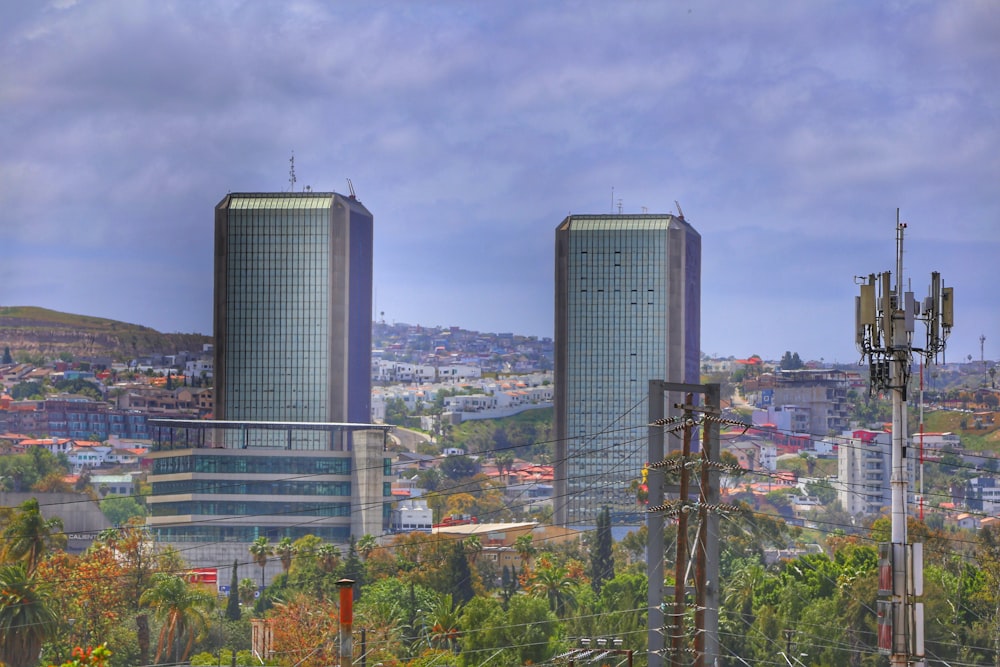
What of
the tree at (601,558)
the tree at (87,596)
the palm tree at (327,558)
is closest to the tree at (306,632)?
the tree at (87,596)

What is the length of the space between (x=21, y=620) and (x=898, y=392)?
7309 centimetres

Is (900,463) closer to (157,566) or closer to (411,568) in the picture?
(411,568)

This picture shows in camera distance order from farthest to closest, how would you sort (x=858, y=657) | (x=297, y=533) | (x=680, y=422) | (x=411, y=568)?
(x=297, y=533) < (x=411, y=568) < (x=858, y=657) < (x=680, y=422)

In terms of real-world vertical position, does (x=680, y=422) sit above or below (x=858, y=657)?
above

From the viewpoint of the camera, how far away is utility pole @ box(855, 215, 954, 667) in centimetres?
3284

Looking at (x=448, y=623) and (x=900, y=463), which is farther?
(x=448, y=623)

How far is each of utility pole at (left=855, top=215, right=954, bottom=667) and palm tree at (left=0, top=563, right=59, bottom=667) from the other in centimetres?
7096

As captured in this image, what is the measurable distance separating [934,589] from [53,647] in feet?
171

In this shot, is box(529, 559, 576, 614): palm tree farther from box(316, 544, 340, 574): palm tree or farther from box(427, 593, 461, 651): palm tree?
box(316, 544, 340, 574): palm tree

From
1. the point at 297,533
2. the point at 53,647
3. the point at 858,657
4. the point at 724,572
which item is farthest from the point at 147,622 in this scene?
the point at 297,533

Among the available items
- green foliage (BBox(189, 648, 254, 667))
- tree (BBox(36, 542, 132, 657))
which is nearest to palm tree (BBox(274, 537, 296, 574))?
tree (BBox(36, 542, 132, 657))

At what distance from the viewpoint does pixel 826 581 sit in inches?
4181

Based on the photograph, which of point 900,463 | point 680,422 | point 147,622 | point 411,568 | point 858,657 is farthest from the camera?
point 411,568

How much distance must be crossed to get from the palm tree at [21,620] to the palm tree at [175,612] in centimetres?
1157
